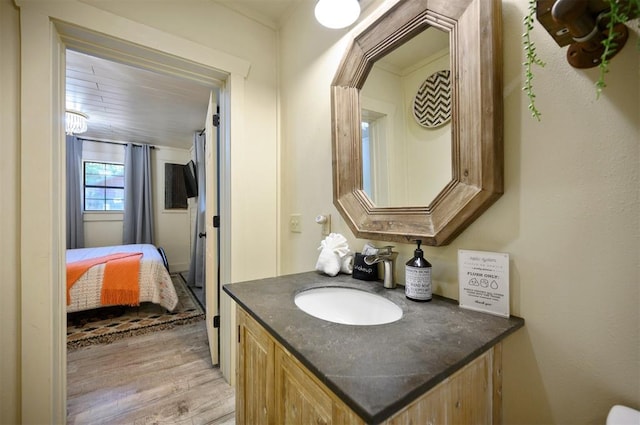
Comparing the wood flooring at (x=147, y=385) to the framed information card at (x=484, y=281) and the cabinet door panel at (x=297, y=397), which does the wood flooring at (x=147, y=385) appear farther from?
the framed information card at (x=484, y=281)

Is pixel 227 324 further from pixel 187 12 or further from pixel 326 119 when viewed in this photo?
pixel 187 12

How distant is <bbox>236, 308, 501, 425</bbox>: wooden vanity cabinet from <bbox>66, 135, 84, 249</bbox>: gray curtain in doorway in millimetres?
4748

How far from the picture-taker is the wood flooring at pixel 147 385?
1.43 m

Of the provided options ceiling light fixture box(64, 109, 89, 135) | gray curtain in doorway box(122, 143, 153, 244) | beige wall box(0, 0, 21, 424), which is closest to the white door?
beige wall box(0, 0, 21, 424)

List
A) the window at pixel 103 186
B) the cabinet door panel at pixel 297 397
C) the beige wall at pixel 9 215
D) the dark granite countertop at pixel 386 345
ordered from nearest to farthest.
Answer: the dark granite countertop at pixel 386 345 < the cabinet door panel at pixel 297 397 < the beige wall at pixel 9 215 < the window at pixel 103 186

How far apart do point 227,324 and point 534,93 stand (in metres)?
1.89

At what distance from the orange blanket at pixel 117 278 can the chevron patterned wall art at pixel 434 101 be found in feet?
9.83

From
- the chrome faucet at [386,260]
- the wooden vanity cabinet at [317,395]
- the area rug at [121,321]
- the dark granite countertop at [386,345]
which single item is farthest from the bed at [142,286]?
the chrome faucet at [386,260]

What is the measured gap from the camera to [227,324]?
67.1 inches

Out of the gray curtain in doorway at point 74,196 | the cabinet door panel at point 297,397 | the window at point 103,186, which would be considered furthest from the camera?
the window at point 103,186

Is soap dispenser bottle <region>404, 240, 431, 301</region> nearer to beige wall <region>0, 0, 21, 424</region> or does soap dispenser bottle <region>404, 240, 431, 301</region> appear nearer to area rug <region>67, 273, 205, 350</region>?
beige wall <region>0, 0, 21, 424</region>

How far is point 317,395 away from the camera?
57 centimetres

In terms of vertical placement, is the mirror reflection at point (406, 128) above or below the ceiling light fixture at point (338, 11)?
below

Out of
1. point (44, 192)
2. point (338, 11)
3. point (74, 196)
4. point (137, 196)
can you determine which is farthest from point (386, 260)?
point (74, 196)
